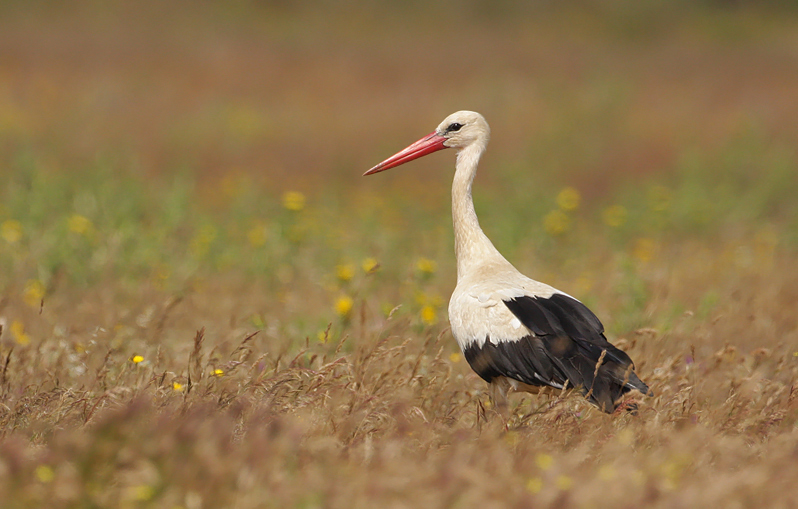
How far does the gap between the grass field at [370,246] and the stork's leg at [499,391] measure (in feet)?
0.20

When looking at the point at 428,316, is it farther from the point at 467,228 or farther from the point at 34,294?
the point at 34,294

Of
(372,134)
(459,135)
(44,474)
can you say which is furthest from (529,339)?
(372,134)

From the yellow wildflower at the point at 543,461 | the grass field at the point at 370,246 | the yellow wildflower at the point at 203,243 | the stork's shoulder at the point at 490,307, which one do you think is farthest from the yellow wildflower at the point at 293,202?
the yellow wildflower at the point at 543,461

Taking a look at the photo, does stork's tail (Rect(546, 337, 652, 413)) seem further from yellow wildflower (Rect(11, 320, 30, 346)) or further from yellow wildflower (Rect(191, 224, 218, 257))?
yellow wildflower (Rect(191, 224, 218, 257))

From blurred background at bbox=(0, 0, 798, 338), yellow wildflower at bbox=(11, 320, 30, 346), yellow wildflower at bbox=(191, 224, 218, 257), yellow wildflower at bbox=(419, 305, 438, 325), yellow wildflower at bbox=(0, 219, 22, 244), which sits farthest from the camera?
blurred background at bbox=(0, 0, 798, 338)

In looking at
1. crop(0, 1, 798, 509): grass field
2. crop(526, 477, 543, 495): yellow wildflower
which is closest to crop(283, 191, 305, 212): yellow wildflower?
crop(0, 1, 798, 509): grass field

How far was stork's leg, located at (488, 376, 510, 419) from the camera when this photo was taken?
336 cm

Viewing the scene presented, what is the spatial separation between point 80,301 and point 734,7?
1711 cm

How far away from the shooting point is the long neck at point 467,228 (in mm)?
3928

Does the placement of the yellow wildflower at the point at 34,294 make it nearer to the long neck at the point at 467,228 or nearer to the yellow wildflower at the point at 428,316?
the yellow wildflower at the point at 428,316

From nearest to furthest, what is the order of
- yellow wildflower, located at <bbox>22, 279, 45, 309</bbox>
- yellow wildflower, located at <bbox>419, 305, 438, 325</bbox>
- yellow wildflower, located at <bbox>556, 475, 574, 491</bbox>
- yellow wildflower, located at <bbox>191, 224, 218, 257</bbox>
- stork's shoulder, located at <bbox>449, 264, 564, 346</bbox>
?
1. yellow wildflower, located at <bbox>556, 475, 574, 491</bbox>
2. stork's shoulder, located at <bbox>449, 264, 564, 346</bbox>
3. yellow wildflower, located at <bbox>419, 305, 438, 325</bbox>
4. yellow wildflower, located at <bbox>22, 279, 45, 309</bbox>
5. yellow wildflower, located at <bbox>191, 224, 218, 257</bbox>

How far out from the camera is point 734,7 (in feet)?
58.9

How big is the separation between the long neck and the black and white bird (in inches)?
0.6

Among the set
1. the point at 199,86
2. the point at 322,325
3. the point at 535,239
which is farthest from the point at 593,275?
the point at 199,86
